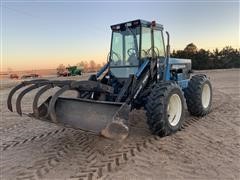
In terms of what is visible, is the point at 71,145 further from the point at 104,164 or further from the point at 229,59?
the point at 229,59

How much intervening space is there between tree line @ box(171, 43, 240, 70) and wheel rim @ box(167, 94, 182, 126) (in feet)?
79.3

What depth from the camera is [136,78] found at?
5.42 m

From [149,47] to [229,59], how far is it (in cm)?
2751

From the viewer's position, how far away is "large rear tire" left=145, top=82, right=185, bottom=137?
4887 mm

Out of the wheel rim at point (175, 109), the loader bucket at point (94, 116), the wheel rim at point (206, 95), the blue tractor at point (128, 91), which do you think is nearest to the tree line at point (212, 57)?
the wheel rim at point (206, 95)

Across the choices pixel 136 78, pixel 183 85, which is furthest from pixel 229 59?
pixel 136 78

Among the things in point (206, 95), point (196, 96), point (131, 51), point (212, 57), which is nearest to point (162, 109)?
point (131, 51)

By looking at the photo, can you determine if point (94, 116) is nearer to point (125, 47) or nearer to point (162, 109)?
point (162, 109)

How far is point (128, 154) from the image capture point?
450 cm

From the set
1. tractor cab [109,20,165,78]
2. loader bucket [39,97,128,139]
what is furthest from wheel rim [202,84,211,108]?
loader bucket [39,97,128,139]

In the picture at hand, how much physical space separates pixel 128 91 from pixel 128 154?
4.32 feet

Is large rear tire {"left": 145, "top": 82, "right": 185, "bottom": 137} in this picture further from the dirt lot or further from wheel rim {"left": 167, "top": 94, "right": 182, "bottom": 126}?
the dirt lot

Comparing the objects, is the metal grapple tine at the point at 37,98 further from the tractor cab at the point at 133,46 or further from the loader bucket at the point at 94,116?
the tractor cab at the point at 133,46

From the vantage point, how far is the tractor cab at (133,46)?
5.96 m
